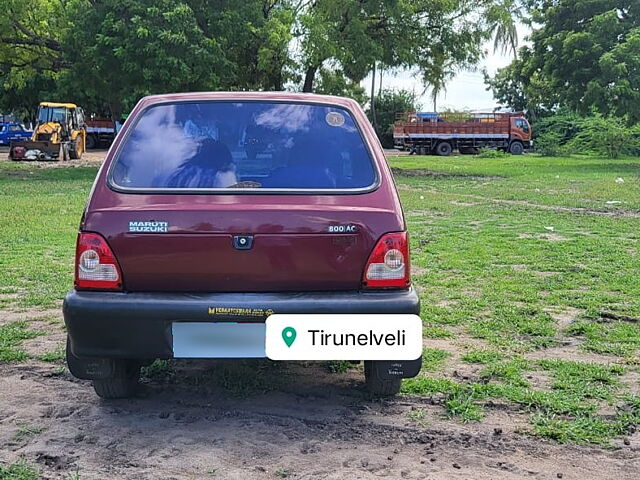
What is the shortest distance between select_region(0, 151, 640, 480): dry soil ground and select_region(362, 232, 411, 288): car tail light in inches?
27.6

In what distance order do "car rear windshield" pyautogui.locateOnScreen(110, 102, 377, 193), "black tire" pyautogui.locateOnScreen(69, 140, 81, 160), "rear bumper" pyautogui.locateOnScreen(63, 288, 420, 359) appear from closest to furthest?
"rear bumper" pyautogui.locateOnScreen(63, 288, 420, 359)
"car rear windshield" pyautogui.locateOnScreen(110, 102, 377, 193)
"black tire" pyautogui.locateOnScreen(69, 140, 81, 160)

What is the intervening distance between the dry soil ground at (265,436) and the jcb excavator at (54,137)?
25.9m

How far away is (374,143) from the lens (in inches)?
152

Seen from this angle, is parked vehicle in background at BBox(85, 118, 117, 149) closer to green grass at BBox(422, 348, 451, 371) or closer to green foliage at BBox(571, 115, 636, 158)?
green foliage at BBox(571, 115, 636, 158)

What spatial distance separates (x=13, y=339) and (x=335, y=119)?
2.78m

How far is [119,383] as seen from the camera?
375cm

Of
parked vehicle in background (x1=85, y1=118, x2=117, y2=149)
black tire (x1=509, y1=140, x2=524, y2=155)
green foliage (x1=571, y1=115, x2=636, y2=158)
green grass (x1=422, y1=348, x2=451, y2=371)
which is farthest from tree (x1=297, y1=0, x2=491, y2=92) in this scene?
parked vehicle in background (x1=85, y1=118, x2=117, y2=149)

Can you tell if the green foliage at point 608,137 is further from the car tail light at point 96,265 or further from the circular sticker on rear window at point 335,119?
the car tail light at point 96,265

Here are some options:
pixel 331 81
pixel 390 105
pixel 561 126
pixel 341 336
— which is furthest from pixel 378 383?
pixel 390 105

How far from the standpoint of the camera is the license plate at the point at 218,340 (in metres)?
3.30

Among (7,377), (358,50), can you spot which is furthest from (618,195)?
(7,377)

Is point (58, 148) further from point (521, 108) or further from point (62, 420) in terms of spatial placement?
point (521, 108)

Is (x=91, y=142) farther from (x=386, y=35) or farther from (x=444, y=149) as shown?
(x=386, y=35)

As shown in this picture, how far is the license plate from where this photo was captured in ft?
10.8
